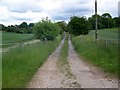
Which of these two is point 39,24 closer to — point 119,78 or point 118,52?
point 118,52

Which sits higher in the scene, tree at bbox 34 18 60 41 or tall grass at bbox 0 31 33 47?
tree at bbox 34 18 60 41

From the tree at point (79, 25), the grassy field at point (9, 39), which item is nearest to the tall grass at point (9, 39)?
the grassy field at point (9, 39)

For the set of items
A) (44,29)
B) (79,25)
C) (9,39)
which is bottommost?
(9,39)

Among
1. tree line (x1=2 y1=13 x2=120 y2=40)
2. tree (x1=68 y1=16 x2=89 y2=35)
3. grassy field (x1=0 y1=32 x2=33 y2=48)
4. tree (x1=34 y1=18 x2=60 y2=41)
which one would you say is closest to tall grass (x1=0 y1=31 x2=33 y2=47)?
grassy field (x1=0 y1=32 x2=33 y2=48)

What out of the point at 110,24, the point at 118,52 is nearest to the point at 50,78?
the point at 118,52

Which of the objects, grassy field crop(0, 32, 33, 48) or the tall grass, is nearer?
grassy field crop(0, 32, 33, 48)

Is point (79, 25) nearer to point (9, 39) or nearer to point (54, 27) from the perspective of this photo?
point (54, 27)

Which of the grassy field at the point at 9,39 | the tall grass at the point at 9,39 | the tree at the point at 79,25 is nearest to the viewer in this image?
the grassy field at the point at 9,39

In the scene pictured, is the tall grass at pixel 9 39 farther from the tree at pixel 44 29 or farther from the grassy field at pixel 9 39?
the tree at pixel 44 29

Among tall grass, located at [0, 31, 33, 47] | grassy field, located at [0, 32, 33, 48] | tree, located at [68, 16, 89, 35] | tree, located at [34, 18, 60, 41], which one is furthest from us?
tree, located at [68, 16, 89, 35]

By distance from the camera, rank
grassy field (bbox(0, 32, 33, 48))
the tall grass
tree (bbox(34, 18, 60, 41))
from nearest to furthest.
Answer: grassy field (bbox(0, 32, 33, 48))
the tall grass
tree (bbox(34, 18, 60, 41))

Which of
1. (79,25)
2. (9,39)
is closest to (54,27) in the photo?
(79,25)

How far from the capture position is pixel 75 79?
14.3m

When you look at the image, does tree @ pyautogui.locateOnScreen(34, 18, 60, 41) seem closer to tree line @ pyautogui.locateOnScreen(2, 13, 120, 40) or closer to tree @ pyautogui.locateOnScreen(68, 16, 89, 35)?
tree line @ pyautogui.locateOnScreen(2, 13, 120, 40)
